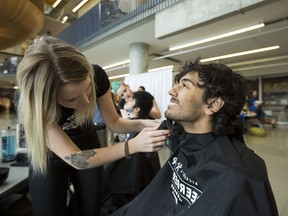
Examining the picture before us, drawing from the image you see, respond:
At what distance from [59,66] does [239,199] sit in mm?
827

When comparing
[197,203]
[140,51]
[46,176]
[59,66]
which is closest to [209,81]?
[197,203]

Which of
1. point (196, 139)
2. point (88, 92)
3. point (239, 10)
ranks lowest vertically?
point (196, 139)

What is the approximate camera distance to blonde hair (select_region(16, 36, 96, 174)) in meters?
0.87

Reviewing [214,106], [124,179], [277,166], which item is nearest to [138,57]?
[277,166]

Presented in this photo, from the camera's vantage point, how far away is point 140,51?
5727 millimetres

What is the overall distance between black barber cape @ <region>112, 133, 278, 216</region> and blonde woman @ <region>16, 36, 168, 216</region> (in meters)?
0.20

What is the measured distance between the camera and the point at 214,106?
1.08 m

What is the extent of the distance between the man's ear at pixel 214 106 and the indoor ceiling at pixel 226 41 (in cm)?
215

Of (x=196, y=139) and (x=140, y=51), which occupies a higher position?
(x=140, y=51)

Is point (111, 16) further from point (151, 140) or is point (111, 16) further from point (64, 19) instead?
point (151, 140)

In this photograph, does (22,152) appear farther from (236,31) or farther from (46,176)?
(236,31)

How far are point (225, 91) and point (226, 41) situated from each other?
14.4 ft

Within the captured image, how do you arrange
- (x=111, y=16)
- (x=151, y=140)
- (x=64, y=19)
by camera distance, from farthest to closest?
(x=64, y=19)
(x=111, y=16)
(x=151, y=140)

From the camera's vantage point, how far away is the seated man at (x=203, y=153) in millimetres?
741
